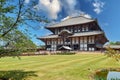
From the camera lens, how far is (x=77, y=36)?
285 ft

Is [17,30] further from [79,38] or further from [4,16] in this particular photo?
[79,38]

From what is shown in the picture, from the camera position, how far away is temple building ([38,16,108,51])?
85.1 m

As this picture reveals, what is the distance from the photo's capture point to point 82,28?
91.8 metres

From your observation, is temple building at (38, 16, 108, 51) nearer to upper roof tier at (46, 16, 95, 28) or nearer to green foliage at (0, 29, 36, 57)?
upper roof tier at (46, 16, 95, 28)

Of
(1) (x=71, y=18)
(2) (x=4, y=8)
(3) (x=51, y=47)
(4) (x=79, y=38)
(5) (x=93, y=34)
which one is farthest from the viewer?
(1) (x=71, y=18)

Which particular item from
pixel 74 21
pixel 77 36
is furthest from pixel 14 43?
pixel 74 21

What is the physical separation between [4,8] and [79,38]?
229ft

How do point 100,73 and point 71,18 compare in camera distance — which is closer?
point 100,73

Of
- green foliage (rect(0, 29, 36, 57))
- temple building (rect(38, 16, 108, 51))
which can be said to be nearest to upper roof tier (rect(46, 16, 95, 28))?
temple building (rect(38, 16, 108, 51))

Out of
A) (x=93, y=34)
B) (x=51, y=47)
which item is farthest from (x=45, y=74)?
(x=51, y=47)

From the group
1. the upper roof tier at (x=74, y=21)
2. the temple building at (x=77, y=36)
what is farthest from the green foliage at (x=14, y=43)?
the upper roof tier at (x=74, y=21)

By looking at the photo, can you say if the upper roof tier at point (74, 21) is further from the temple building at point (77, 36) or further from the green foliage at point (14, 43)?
the green foliage at point (14, 43)

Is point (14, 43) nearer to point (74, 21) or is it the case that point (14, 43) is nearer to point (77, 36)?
point (77, 36)

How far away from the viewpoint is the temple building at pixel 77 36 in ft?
279
